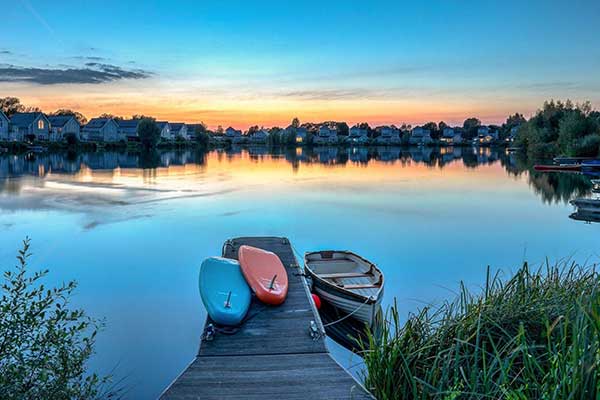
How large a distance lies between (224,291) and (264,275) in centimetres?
118

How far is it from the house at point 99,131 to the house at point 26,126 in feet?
38.3

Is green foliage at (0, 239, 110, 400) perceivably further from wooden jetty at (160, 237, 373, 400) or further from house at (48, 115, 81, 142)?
house at (48, 115, 81, 142)

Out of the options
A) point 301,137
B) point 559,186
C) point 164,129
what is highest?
point 164,129

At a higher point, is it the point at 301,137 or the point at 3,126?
the point at 301,137

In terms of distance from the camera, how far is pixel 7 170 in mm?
40812

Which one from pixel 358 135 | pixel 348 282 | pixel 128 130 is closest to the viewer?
pixel 348 282

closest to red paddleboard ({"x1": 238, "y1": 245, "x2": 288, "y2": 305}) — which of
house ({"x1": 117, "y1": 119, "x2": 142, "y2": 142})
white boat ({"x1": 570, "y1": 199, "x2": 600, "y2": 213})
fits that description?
white boat ({"x1": 570, "y1": 199, "x2": 600, "y2": 213})

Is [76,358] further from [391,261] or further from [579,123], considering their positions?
[579,123]

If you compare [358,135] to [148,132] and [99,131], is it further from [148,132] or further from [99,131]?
[99,131]

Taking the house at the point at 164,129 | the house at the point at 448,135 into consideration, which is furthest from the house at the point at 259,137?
the house at the point at 448,135

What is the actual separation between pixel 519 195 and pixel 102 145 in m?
70.5

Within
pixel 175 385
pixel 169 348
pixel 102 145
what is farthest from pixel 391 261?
pixel 102 145

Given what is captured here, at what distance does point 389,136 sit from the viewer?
14288 cm

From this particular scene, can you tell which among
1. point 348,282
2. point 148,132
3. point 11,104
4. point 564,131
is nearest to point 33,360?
point 348,282
